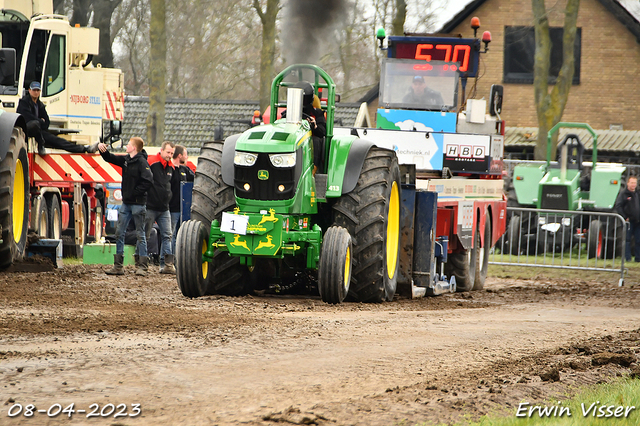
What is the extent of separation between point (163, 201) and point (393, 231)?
161 inches

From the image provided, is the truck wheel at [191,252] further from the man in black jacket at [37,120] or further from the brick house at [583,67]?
the brick house at [583,67]

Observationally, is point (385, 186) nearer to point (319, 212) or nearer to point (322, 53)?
point (319, 212)

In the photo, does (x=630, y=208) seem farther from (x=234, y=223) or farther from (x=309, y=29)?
(x=234, y=223)

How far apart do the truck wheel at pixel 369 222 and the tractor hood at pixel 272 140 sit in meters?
0.79

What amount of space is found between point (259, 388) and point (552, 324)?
13.9 ft

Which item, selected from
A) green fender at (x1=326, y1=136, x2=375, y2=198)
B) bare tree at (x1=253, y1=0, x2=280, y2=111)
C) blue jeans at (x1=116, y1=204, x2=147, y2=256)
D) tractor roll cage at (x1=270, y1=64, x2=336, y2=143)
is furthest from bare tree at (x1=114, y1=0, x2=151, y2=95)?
green fender at (x1=326, y1=136, x2=375, y2=198)

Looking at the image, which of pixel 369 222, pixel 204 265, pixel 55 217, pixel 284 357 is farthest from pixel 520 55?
pixel 284 357

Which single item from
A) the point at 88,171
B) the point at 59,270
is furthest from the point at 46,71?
the point at 59,270

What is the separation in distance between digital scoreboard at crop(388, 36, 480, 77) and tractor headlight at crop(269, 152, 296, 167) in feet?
23.4

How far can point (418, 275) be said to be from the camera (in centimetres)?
1048

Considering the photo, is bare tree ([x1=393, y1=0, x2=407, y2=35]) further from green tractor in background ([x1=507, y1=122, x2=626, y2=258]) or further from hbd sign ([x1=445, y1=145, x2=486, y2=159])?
hbd sign ([x1=445, y1=145, x2=486, y2=159])

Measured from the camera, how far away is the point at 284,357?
5785 millimetres

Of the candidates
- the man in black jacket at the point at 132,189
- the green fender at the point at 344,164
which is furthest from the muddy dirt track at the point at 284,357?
the man in black jacket at the point at 132,189

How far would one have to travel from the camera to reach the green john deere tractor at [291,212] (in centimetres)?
858
